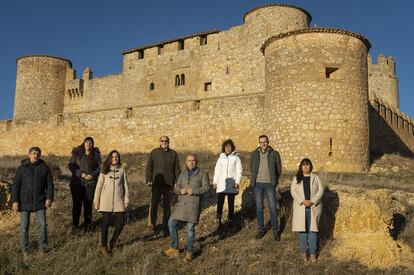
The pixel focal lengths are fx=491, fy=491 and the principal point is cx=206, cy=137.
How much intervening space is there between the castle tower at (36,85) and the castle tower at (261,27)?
52.9 ft

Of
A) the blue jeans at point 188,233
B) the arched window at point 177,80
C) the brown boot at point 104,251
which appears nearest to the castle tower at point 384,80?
the arched window at point 177,80

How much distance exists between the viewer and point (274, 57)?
1727 cm

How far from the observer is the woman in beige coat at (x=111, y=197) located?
7.62 m

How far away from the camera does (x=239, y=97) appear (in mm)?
20109

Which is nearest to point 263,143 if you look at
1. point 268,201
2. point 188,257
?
point 268,201

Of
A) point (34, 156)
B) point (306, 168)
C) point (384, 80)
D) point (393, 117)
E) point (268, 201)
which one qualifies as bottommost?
point (268, 201)

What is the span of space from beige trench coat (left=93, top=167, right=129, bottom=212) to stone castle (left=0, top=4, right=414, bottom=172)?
9212mm

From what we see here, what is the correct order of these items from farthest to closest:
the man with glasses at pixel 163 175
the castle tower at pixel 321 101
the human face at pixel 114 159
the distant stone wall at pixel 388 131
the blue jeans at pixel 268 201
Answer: the distant stone wall at pixel 388 131, the castle tower at pixel 321 101, the man with glasses at pixel 163 175, the blue jeans at pixel 268 201, the human face at pixel 114 159

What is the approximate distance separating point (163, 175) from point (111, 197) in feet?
4.17

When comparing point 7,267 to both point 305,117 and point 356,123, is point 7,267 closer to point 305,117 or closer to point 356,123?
point 305,117

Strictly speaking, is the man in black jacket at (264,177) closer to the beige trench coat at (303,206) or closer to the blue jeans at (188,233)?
the beige trench coat at (303,206)

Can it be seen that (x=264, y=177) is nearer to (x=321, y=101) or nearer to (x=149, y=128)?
(x=321, y=101)

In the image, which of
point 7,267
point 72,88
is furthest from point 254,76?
point 7,267

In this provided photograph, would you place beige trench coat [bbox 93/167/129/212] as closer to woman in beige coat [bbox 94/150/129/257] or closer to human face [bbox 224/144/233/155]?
woman in beige coat [bbox 94/150/129/257]
